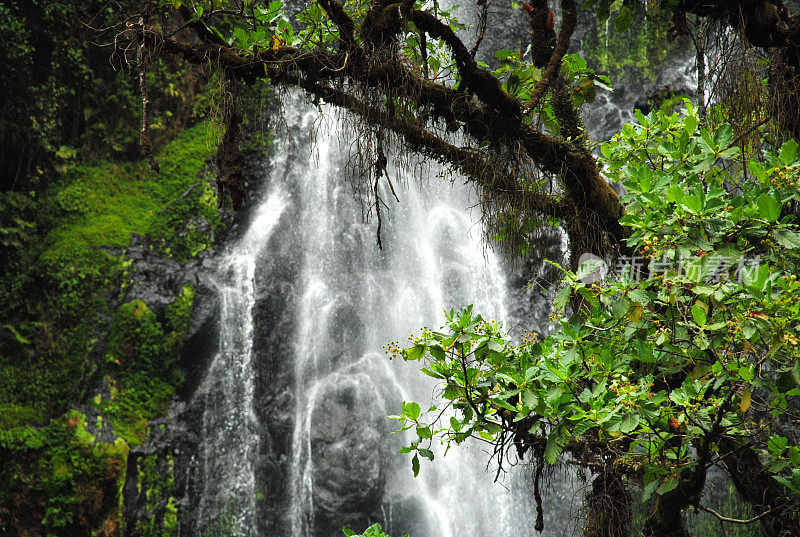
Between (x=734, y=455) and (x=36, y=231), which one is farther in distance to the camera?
(x=36, y=231)

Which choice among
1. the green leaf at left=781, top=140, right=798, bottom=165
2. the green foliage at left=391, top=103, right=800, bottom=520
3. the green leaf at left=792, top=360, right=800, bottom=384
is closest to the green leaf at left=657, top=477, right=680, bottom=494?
the green foliage at left=391, top=103, right=800, bottom=520

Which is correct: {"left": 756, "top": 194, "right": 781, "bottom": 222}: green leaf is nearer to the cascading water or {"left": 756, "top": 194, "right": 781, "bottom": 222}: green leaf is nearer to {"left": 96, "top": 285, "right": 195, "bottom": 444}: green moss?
the cascading water

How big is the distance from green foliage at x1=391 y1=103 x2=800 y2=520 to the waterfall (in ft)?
19.9

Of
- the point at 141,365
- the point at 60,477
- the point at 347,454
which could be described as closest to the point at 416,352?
the point at 60,477

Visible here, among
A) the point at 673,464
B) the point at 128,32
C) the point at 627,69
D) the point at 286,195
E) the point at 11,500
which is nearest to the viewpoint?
the point at 673,464

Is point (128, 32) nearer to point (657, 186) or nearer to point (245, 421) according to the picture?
point (657, 186)

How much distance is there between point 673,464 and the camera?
238 centimetres

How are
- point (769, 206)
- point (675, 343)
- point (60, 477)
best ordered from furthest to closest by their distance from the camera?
point (60, 477), point (675, 343), point (769, 206)

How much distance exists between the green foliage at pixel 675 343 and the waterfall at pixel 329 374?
6.08m

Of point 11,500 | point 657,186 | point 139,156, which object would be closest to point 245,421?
point 11,500

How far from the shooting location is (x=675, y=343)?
2.46 m

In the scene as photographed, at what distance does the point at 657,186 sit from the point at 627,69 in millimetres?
11197

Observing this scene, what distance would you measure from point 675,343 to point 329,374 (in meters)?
7.67

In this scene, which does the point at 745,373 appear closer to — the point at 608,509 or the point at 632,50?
the point at 608,509
